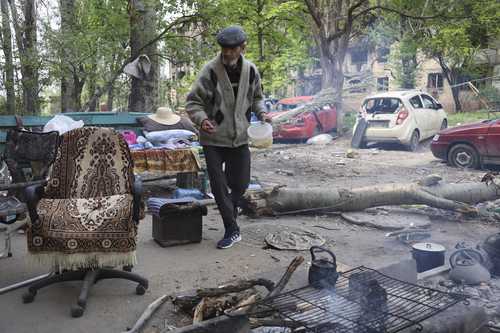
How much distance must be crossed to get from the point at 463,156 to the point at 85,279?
9014mm

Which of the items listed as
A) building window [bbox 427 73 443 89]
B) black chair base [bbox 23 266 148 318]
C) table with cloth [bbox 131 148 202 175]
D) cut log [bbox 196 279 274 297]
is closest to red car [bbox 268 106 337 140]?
table with cloth [bbox 131 148 202 175]

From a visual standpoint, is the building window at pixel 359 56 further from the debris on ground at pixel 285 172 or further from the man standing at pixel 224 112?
the man standing at pixel 224 112

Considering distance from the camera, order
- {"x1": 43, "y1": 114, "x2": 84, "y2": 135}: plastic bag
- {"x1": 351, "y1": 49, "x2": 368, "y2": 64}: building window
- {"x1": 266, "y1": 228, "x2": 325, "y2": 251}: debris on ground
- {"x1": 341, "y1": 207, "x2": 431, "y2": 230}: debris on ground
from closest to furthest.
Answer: {"x1": 266, "y1": 228, "x2": 325, "y2": 251}: debris on ground, {"x1": 341, "y1": 207, "x2": 431, "y2": 230}: debris on ground, {"x1": 43, "y1": 114, "x2": 84, "y2": 135}: plastic bag, {"x1": 351, "y1": 49, "x2": 368, "y2": 64}: building window

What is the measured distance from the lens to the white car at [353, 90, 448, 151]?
1267 cm

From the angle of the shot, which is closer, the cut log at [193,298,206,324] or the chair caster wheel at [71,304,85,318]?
the cut log at [193,298,206,324]

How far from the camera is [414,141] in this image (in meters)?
13.0

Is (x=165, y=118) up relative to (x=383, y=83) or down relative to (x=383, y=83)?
down

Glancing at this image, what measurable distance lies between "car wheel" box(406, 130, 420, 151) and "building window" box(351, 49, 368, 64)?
21.3 metres

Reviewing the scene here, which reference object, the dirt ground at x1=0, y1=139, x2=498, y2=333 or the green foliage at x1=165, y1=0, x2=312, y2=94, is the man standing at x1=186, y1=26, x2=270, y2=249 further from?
the green foliage at x1=165, y1=0, x2=312, y2=94

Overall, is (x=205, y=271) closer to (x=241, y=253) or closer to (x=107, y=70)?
(x=241, y=253)

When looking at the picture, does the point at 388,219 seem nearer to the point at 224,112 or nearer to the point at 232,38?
the point at 224,112

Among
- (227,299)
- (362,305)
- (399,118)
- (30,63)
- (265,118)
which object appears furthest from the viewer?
(399,118)

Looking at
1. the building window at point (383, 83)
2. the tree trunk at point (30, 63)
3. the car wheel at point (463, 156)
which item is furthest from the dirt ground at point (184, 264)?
the building window at point (383, 83)

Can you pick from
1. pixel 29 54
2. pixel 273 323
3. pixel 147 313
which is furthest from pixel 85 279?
pixel 29 54
